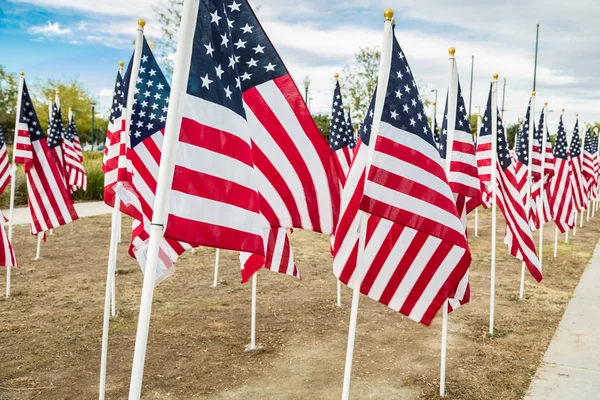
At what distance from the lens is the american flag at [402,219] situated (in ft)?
12.2

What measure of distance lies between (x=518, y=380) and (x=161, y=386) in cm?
356

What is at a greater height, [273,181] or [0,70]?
[0,70]

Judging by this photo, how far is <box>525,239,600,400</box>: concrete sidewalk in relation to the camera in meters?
5.26

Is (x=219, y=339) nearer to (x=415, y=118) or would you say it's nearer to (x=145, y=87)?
(x=145, y=87)

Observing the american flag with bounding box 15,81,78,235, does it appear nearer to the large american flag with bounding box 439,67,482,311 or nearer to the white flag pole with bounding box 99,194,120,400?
the white flag pole with bounding box 99,194,120,400

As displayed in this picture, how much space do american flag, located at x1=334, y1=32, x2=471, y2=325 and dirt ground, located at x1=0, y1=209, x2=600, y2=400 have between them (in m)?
1.57

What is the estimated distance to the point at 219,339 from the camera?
6.76m

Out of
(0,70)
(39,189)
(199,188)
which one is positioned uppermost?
(0,70)

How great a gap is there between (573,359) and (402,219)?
12.3 feet

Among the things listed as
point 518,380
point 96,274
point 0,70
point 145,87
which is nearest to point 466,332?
point 518,380

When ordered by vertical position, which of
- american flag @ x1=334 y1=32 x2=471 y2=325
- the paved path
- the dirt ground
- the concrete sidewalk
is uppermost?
american flag @ x1=334 y1=32 x2=471 y2=325

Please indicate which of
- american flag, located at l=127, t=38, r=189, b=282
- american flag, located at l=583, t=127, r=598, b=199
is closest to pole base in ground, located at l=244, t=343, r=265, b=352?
american flag, located at l=127, t=38, r=189, b=282

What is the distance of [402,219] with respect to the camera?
371 cm

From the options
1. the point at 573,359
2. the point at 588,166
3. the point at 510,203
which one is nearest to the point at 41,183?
the point at 510,203
